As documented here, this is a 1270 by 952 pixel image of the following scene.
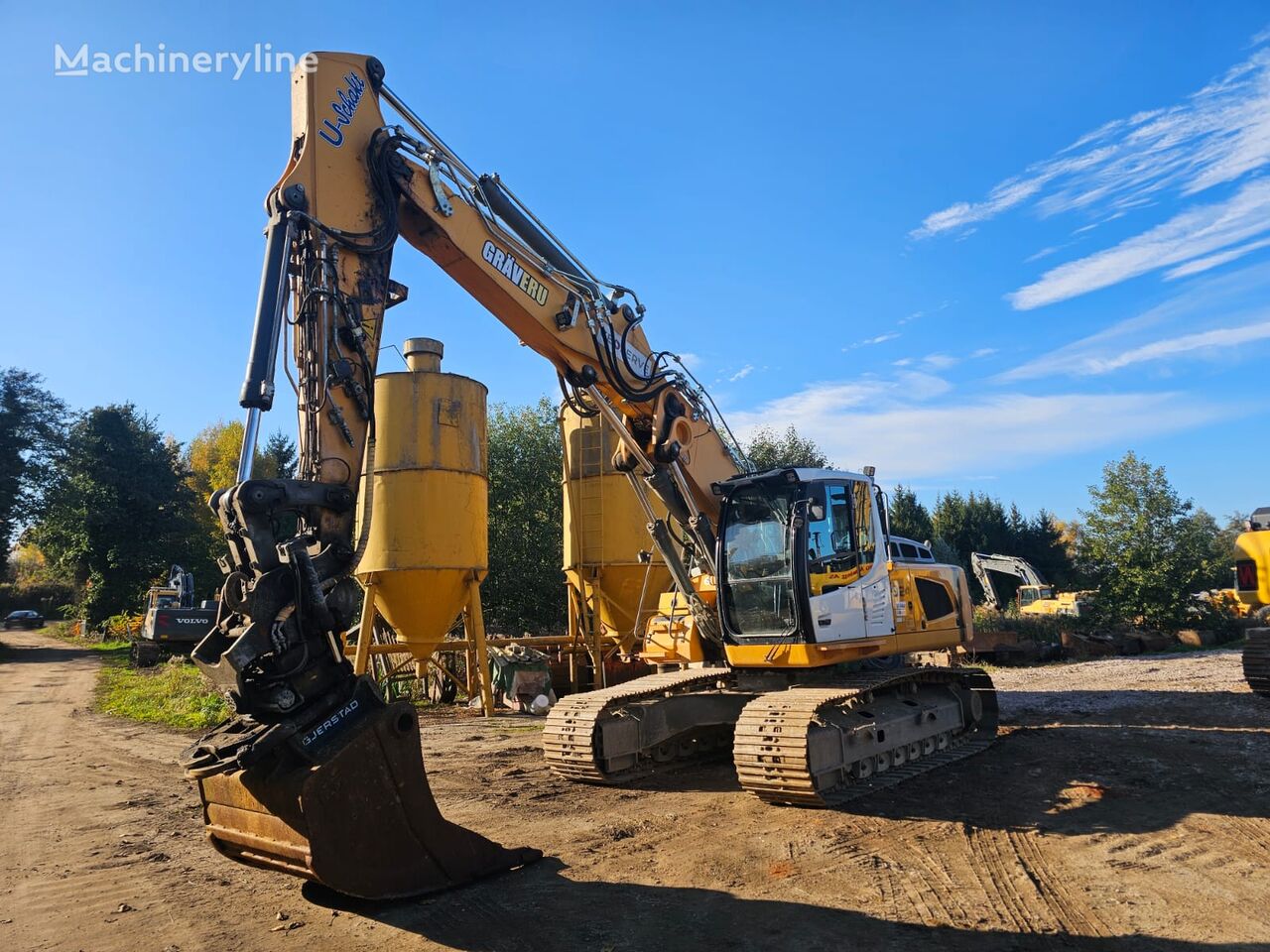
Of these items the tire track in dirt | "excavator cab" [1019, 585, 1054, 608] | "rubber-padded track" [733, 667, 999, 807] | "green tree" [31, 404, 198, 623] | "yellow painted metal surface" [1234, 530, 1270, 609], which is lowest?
the tire track in dirt

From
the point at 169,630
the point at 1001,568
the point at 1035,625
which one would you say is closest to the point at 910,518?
the point at 1001,568

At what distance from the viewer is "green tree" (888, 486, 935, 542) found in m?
47.3

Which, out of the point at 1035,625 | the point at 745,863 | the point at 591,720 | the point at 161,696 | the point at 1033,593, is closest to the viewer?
the point at 745,863

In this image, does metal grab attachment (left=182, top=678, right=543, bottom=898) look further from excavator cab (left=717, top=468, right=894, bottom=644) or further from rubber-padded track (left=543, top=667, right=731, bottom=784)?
excavator cab (left=717, top=468, right=894, bottom=644)

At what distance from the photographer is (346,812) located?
461cm

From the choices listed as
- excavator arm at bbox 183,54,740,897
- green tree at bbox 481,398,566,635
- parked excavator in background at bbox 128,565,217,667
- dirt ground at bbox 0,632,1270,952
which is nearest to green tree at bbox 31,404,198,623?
parked excavator in background at bbox 128,565,217,667

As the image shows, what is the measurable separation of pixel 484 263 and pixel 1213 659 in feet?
62.7

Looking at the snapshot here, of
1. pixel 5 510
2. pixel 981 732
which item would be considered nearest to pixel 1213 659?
pixel 981 732

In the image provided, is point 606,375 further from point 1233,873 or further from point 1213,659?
point 1213,659

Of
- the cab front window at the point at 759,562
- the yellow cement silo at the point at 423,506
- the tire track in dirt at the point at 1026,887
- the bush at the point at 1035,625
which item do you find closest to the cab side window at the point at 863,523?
the cab front window at the point at 759,562

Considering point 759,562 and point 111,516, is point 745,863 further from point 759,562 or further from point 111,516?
point 111,516

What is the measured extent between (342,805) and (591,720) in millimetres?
4049

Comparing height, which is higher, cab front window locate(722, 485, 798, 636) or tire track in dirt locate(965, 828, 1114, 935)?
cab front window locate(722, 485, 798, 636)

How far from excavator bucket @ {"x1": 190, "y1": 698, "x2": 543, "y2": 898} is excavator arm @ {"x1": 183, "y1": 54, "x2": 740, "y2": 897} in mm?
10
